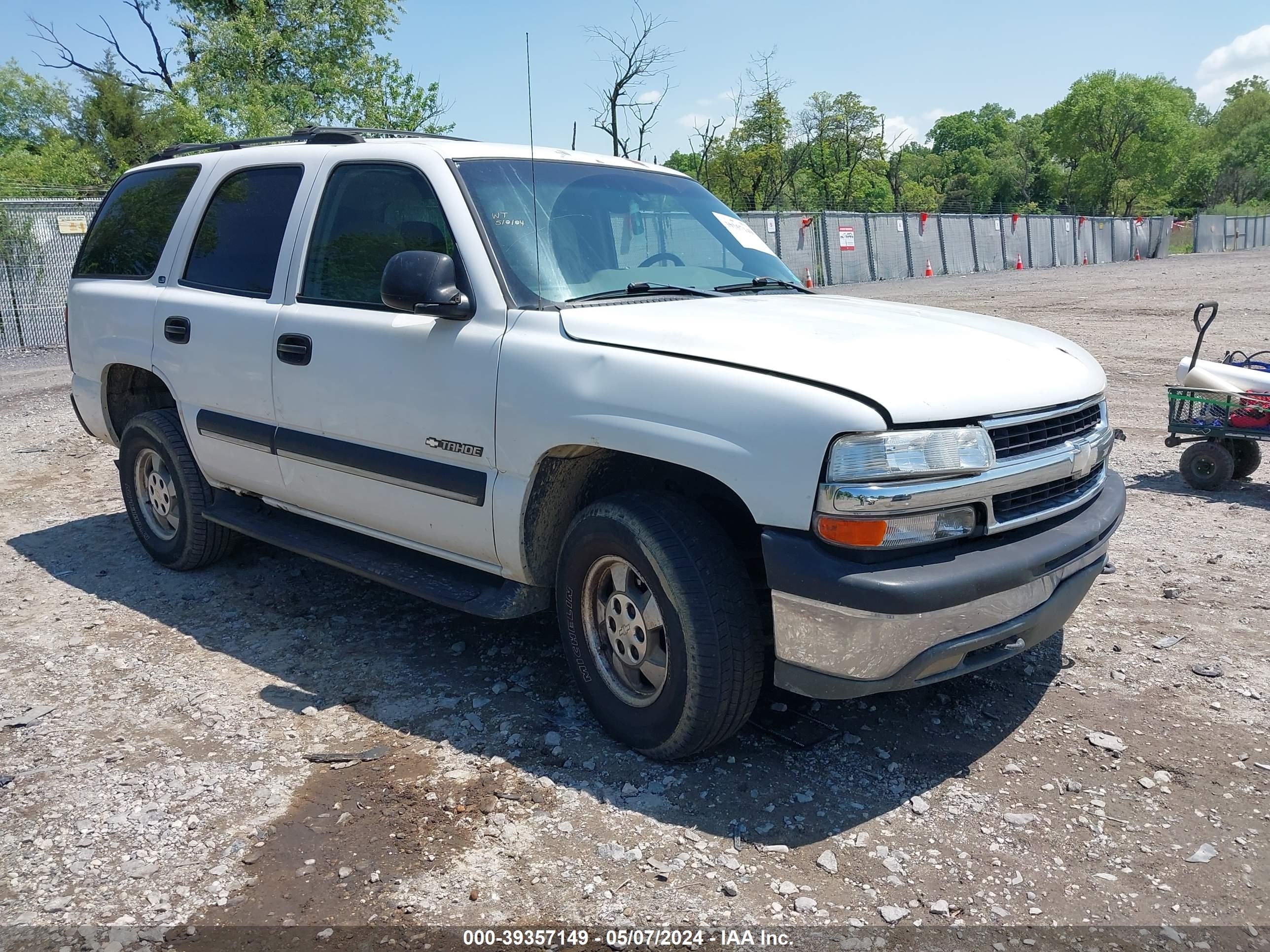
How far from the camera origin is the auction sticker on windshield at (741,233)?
14.7 feet

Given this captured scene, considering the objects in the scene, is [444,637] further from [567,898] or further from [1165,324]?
[1165,324]

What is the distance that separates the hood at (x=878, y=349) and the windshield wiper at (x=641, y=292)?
77 millimetres

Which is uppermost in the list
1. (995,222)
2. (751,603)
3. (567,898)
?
(995,222)

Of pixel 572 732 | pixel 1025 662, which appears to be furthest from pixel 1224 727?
pixel 572 732

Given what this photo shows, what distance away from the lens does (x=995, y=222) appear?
120ft

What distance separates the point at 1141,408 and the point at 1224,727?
6.09m

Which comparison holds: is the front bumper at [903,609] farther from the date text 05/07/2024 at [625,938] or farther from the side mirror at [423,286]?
the side mirror at [423,286]

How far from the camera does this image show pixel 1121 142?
82.5 metres

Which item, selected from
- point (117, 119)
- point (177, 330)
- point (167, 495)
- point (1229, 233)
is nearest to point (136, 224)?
point (177, 330)

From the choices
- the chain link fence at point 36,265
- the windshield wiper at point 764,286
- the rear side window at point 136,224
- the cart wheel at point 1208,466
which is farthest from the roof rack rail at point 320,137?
the chain link fence at point 36,265

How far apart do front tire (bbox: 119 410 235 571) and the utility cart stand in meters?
5.80

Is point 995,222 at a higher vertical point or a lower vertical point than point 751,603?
higher

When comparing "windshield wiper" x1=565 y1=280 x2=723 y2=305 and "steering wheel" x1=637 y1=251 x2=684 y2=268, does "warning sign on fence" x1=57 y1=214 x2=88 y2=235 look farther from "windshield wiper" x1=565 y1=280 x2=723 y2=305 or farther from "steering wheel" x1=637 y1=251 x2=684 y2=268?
"windshield wiper" x1=565 y1=280 x2=723 y2=305

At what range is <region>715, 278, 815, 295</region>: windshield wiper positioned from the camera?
4.04 m
